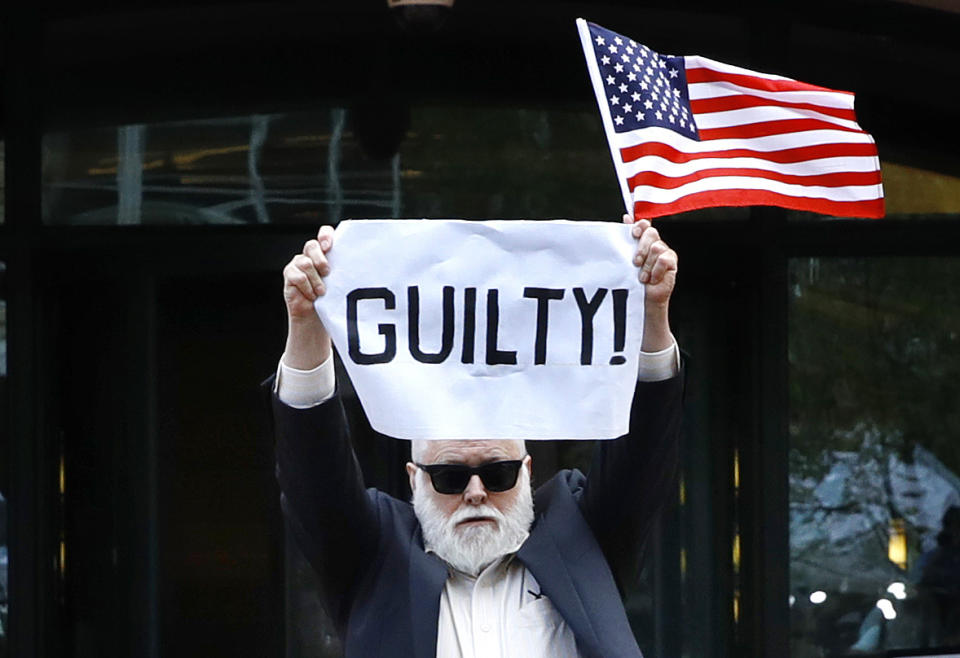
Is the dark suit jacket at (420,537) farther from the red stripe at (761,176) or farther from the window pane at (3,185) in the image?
the window pane at (3,185)

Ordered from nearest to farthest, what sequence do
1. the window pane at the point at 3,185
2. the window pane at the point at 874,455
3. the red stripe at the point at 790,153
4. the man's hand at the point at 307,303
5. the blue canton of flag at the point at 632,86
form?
the man's hand at the point at 307,303, the blue canton of flag at the point at 632,86, the red stripe at the point at 790,153, the window pane at the point at 3,185, the window pane at the point at 874,455

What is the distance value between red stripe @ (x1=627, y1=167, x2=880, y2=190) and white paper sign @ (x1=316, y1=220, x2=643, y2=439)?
484 millimetres

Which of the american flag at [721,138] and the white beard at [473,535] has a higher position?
the american flag at [721,138]

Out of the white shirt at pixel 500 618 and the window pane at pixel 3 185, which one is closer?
the white shirt at pixel 500 618

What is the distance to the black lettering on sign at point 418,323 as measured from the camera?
398 centimetres

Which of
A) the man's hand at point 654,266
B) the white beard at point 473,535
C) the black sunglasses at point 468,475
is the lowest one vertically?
the white beard at point 473,535

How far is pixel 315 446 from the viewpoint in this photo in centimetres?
397

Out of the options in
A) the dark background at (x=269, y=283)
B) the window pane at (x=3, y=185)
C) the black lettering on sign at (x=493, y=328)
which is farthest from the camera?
the dark background at (x=269, y=283)

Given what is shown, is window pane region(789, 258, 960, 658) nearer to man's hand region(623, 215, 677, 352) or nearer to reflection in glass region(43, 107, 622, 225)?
reflection in glass region(43, 107, 622, 225)

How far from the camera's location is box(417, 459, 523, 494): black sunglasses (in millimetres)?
4012

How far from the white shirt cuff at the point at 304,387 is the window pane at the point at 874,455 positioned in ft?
12.8

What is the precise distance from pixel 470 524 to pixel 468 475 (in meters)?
0.11

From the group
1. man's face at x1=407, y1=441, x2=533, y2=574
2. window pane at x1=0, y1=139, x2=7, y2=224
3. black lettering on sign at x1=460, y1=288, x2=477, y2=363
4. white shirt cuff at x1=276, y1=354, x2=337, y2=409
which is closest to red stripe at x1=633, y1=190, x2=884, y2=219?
black lettering on sign at x1=460, y1=288, x2=477, y2=363

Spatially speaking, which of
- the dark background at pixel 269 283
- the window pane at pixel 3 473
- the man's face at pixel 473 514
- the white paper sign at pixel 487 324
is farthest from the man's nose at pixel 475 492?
the window pane at pixel 3 473
